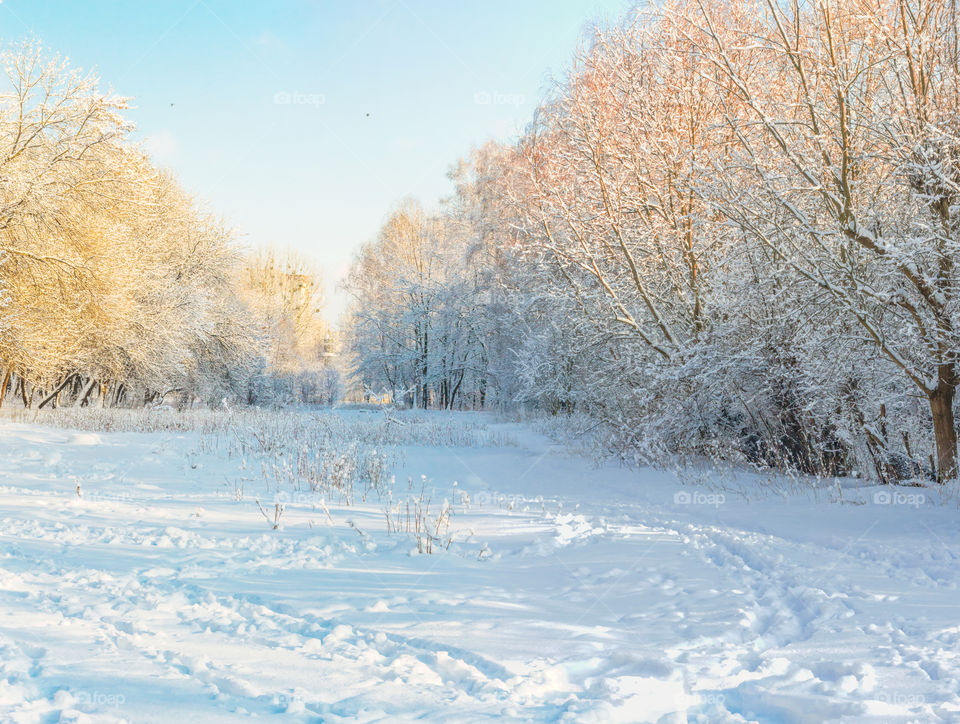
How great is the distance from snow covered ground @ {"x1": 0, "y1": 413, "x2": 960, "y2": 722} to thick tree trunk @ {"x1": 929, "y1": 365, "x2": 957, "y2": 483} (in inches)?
21.2

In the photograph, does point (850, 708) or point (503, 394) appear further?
point (503, 394)

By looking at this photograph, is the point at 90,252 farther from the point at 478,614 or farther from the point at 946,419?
the point at 946,419

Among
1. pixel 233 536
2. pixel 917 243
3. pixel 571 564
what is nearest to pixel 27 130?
pixel 233 536

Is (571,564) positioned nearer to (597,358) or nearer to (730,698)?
(730,698)

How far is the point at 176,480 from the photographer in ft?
28.4

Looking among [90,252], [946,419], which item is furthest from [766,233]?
[90,252]

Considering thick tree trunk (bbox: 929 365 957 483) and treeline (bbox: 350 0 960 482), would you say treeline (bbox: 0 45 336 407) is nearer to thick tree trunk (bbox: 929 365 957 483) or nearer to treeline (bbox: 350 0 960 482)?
treeline (bbox: 350 0 960 482)

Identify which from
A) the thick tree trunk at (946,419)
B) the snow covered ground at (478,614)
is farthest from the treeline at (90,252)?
the thick tree trunk at (946,419)

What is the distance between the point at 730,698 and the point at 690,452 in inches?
349

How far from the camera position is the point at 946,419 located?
709 centimetres

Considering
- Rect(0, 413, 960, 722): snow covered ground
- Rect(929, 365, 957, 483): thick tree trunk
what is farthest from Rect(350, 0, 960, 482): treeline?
Rect(0, 413, 960, 722): snow covered ground

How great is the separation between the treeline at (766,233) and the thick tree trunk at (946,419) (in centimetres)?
2

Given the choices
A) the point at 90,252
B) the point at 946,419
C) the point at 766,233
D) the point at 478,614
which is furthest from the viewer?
the point at 90,252

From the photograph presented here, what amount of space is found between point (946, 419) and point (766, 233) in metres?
3.03
